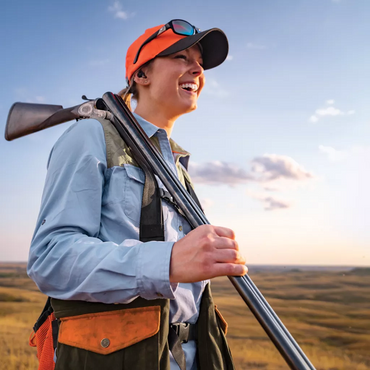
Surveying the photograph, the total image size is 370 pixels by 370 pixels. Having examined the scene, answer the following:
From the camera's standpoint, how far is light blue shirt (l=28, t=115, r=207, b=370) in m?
1.52

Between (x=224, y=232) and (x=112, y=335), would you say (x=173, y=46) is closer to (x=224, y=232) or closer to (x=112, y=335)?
(x=224, y=232)

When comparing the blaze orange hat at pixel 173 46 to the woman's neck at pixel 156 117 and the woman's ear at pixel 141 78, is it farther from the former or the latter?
the woman's neck at pixel 156 117

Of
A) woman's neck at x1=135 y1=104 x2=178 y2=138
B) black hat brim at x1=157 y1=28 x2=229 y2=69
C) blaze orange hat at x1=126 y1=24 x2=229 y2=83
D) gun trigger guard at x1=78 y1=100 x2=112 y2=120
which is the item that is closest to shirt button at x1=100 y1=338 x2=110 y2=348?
gun trigger guard at x1=78 y1=100 x2=112 y2=120

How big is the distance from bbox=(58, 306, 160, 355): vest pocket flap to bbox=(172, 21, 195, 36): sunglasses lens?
194 cm

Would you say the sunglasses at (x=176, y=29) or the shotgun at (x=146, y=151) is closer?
the shotgun at (x=146, y=151)

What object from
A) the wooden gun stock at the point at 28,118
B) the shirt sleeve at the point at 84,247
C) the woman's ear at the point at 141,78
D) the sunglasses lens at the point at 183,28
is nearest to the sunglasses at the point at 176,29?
the sunglasses lens at the point at 183,28

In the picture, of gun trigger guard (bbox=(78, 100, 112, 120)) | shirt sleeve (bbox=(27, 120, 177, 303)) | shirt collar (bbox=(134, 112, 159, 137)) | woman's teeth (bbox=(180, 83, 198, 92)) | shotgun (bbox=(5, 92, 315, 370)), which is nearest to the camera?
shirt sleeve (bbox=(27, 120, 177, 303))

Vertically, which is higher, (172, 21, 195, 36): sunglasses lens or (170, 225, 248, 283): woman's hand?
(172, 21, 195, 36): sunglasses lens

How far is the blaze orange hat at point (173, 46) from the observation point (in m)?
2.57

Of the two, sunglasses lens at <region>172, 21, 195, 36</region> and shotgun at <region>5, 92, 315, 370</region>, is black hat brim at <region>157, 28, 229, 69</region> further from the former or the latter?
shotgun at <region>5, 92, 315, 370</region>

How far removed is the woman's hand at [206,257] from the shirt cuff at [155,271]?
3 centimetres

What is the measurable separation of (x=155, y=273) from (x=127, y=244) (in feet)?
0.99

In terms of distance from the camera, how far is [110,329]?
170cm

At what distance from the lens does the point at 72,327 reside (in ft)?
5.73
